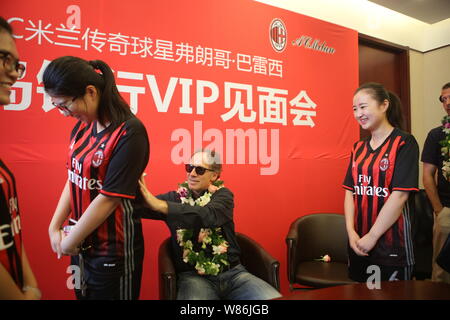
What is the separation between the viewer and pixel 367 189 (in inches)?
79.4

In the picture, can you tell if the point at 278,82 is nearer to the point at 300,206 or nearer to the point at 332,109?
the point at 332,109

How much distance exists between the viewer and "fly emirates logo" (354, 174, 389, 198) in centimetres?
195

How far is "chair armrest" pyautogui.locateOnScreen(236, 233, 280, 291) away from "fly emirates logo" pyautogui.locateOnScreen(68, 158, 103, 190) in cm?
113

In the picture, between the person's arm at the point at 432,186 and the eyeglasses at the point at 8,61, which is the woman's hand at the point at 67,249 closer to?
the eyeglasses at the point at 8,61

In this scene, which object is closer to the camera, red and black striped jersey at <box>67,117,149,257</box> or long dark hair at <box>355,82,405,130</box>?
→ red and black striped jersey at <box>67,117,149,257</box>

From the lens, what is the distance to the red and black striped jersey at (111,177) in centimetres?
137

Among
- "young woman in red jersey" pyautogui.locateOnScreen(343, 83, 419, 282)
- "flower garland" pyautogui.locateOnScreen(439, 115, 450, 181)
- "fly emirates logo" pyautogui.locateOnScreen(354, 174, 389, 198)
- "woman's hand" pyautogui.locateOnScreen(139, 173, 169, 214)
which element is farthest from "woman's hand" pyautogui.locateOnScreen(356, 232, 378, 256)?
"woman's hand" pyautogui.locateOnScreen(139, 173, 169, 214)

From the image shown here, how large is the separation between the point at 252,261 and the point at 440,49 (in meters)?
4.12

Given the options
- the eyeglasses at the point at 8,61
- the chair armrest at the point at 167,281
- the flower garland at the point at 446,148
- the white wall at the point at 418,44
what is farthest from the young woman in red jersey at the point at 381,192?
the white wall at the point at 418,44

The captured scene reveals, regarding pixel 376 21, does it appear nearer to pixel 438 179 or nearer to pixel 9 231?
pixel 438 179

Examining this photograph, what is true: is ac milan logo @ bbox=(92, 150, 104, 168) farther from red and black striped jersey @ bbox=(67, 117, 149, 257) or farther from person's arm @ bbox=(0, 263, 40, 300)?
person's arm @ bbox=(0, 263, 40, 300)

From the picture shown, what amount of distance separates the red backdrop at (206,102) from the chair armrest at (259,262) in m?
0.68

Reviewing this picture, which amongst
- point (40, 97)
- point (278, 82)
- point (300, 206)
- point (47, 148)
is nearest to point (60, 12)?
point (40, 97)

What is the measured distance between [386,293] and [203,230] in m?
1.06
